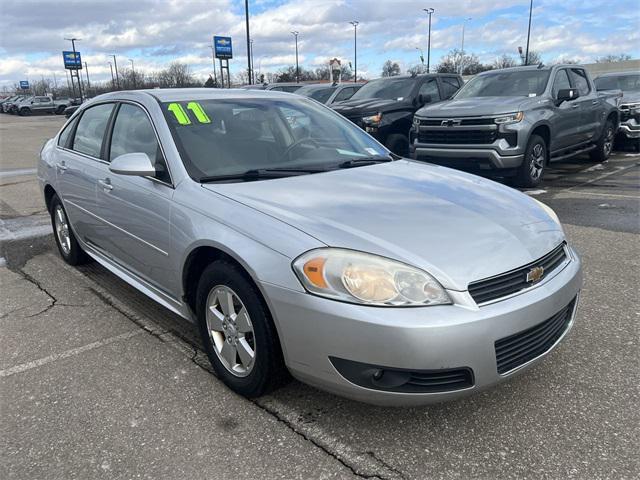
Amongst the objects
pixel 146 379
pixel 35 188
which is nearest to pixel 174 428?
pixel 146 379

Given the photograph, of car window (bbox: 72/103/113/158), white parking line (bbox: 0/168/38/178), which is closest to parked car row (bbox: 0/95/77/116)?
white parking line (bbox: 0/168/38/178)

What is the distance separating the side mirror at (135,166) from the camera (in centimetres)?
316

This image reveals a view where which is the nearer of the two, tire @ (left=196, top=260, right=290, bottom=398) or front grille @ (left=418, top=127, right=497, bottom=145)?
tire @ (left=196, top=260, right=290, bottom=398)

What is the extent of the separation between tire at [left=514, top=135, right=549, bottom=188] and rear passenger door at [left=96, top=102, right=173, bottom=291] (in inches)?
237

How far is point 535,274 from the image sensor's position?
2529 millimetres

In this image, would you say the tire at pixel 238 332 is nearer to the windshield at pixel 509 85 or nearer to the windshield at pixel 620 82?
the windshield at pixel 509 85

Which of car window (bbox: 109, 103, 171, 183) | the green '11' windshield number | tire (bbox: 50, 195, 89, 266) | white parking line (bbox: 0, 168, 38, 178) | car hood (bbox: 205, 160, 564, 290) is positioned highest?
the green '11' windshield number

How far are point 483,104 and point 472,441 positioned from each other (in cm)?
670

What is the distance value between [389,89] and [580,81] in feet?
11.5

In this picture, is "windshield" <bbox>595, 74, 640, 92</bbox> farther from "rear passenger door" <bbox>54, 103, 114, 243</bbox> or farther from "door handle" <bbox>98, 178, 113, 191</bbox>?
"door handle" <bbox>98, 178, 113, 191</bbox>

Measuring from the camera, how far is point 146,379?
309cm

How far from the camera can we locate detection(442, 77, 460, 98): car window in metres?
11.4

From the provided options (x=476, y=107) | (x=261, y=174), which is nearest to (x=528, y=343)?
(x=261, y=174)

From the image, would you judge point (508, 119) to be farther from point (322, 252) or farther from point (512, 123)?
point (322, 252)
